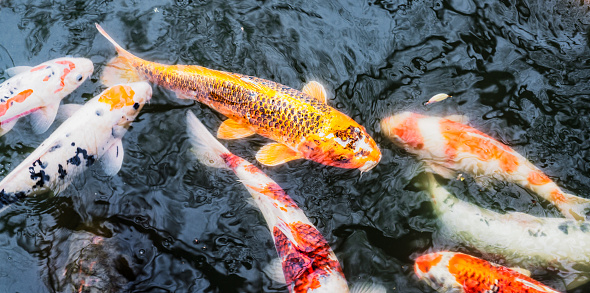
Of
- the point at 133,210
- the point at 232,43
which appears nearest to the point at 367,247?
the point at 133,210

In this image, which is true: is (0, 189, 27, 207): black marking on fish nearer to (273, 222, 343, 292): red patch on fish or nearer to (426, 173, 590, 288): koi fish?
(273, 222, 343, 292): red patch on fish

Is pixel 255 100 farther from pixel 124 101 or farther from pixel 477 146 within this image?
pixel 477 146

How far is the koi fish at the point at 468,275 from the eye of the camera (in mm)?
3619

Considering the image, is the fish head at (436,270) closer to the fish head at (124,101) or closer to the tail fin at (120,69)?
the fish head at (124,101)

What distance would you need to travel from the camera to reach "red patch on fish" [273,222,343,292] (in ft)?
11.9

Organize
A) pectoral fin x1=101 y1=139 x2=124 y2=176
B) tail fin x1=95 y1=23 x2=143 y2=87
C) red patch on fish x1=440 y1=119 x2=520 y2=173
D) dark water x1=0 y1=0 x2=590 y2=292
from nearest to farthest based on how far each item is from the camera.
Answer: dark water x1=0 y1=0 x2=590 y2=292 < red patch on fish x1=440 y1=119 x2=520 y2=173 < pectoral fin x1=101 y1=139 x2=124 y2=176 < tail fin x1=95 y1=23 x2=143 y2=87

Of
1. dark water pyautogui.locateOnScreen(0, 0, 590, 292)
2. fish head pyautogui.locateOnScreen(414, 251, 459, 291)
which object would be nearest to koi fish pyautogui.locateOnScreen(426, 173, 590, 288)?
dark water pyautogui.locateOnScreen(0, 0, 590, 292)

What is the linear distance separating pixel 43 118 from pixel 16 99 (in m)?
0.33

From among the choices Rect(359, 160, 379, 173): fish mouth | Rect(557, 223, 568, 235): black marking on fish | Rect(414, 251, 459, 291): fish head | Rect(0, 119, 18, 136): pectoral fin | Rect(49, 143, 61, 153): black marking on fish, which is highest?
Rect(359, 160, 379, 173): fish mouth

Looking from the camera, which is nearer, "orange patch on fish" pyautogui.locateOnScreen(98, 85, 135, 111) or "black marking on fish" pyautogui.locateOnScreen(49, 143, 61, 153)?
"black marking on fish" pyautogui.locateOnScreen(49, 143, 61, 153)

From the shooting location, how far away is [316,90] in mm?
4531

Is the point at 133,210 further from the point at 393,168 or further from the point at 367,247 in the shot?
the point at 393,168

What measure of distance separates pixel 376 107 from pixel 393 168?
73cm

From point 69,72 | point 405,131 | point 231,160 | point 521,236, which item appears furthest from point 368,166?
point 69,72
